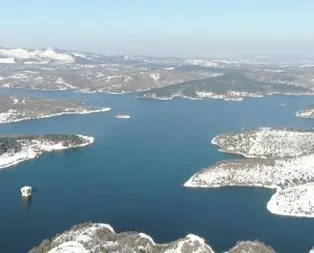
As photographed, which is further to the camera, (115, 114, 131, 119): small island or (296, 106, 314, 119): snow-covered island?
(296, 106, 314, 119): snow-covered island

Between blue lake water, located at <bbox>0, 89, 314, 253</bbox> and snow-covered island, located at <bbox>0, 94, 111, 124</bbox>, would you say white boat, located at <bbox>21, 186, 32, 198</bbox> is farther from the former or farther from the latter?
snow-covered island, located at <bbox>0, 94, 111, 124</bbox>

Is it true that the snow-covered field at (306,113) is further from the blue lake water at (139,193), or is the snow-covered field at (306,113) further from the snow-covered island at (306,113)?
the blue lake water at (139,193)

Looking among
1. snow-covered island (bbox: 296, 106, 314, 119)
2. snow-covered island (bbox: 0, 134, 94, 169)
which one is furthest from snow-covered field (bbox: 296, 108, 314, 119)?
snow-covered island (bbox: 0, 134, 94, 169)

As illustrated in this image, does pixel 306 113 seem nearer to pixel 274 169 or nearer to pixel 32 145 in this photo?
pixel 274 169

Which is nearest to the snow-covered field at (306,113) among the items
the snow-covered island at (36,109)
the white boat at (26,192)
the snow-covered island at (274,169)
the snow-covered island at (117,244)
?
the snow-covered island at (274,169)

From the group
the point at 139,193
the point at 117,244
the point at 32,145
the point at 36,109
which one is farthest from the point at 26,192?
the point at 36,109

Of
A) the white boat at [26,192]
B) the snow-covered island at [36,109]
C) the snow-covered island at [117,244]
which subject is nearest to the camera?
the snow-covered island at [117,244]
